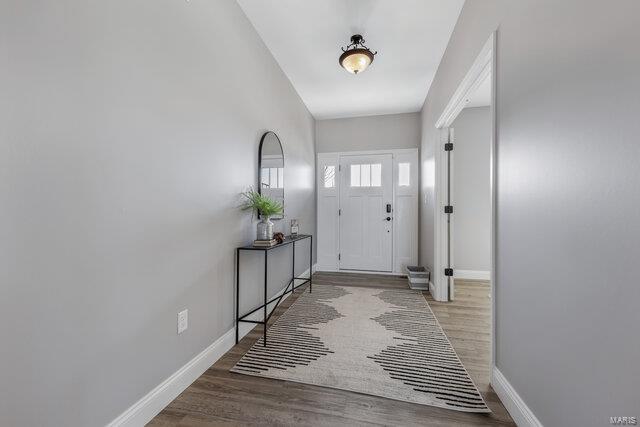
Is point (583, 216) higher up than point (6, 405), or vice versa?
point (583, 216)

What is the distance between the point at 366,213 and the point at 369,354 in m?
2.74

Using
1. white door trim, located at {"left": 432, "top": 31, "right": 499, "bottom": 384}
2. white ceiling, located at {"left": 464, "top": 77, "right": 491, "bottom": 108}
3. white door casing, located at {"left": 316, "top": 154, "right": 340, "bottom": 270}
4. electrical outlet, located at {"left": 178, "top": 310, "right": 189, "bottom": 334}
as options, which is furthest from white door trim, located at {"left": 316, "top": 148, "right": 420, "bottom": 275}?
electrical outlet, located at {"left": 178, "top": 310, "right": 189, "bottom": 334}

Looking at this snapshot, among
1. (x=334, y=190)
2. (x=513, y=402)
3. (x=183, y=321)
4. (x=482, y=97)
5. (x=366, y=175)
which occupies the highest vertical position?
(x=482, y=97)

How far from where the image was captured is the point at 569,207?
38.4 inches

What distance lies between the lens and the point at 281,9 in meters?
2.17

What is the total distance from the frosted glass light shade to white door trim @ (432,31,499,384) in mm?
843

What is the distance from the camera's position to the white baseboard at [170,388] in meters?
1.24

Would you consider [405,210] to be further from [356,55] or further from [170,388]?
[170,388]

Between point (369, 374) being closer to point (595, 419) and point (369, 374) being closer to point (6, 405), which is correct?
point (595, 419)

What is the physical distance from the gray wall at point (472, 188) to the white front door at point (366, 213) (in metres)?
1.02

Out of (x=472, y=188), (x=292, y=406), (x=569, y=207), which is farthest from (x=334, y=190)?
(x=569, y=207)

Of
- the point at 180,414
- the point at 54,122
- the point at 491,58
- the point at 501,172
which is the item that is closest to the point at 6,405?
the point at 180,414

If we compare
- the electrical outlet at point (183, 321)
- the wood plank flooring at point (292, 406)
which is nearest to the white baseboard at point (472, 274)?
the wood plank flooring at point (292, 406)

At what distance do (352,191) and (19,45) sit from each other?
395 cm
